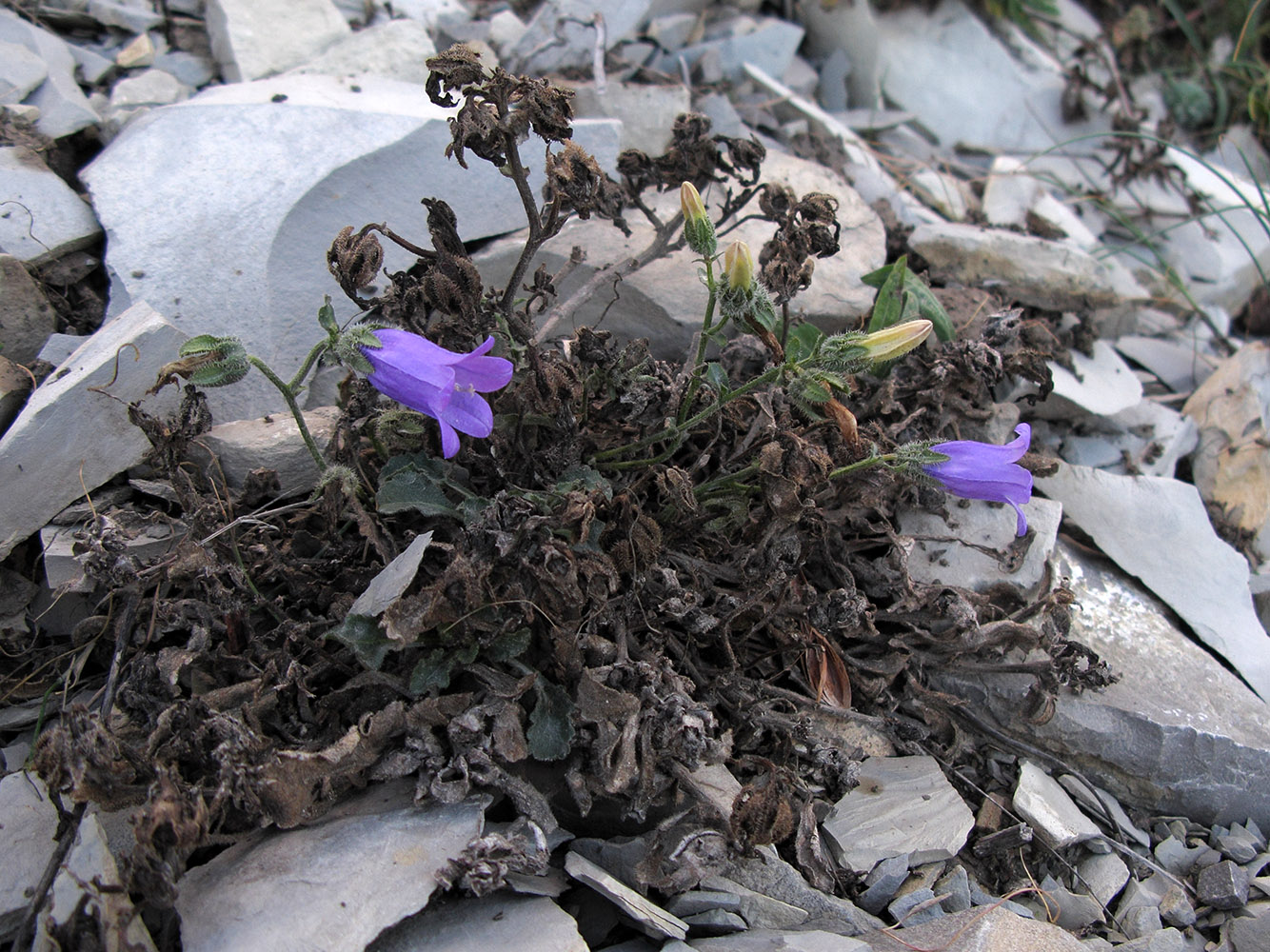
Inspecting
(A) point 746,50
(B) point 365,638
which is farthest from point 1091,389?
(B) point 365,638

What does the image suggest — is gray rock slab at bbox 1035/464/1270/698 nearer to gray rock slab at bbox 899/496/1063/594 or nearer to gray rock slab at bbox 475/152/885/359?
gray rock slab at bbox 899/496/1063/594

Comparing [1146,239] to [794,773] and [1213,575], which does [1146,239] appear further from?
[794,773]

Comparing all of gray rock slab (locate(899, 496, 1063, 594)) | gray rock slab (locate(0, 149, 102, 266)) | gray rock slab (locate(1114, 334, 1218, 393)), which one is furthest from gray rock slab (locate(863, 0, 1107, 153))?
gray rock slab (locate(0, 149, 102, 266))

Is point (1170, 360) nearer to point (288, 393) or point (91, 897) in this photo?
point (288, 393)

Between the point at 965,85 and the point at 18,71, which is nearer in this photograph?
the point at 18,71

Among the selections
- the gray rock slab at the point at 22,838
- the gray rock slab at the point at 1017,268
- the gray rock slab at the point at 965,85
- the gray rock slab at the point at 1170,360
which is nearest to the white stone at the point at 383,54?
the gray rock slab at the point at 1017,268

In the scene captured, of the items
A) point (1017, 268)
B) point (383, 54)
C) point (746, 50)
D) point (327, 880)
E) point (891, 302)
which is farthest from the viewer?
point (746, 50)

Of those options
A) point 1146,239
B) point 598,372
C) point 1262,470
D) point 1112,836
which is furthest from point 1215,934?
point 1146,239
